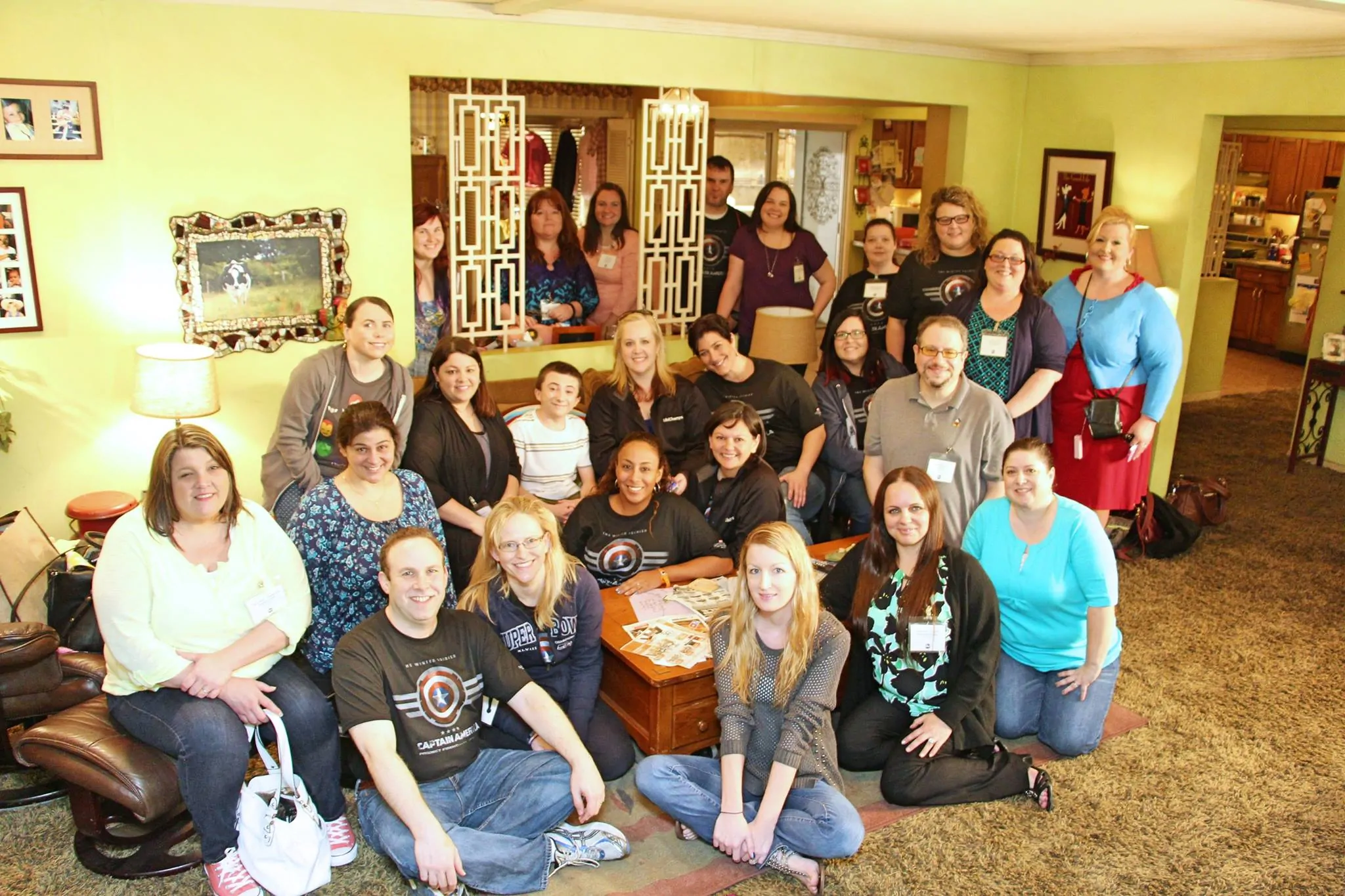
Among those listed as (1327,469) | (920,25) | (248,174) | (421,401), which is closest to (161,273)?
(248,174)

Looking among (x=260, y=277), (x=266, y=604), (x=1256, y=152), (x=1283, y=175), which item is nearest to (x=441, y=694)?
(x=266, y=604)

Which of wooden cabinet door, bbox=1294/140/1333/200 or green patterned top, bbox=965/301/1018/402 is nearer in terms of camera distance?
green patterned top, bbox=965/301/1018/402

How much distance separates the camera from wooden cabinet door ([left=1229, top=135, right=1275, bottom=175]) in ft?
38.0

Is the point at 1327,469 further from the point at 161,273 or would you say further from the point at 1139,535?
the point at 161,273

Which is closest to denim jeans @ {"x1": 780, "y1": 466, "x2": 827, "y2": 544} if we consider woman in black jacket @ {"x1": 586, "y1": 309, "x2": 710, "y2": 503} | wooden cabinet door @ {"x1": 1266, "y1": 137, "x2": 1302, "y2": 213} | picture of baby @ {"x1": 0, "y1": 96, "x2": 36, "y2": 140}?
woman in black jacket @ {"x1": 586, "y1": 309, "x2": 710, "y2": 503}

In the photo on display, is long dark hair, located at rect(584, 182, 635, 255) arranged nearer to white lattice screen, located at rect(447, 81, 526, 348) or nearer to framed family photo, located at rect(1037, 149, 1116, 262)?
white lattice screen, located at rect(447, 81, 526, 348)

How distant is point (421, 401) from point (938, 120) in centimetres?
398

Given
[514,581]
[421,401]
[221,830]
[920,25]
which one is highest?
[920,25]

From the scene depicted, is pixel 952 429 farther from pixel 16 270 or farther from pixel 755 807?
pixel 16 270

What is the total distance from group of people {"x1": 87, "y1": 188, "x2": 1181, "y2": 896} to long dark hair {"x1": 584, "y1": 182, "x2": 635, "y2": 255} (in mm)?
1452

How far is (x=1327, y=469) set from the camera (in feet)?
25.2

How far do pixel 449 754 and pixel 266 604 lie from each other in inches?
27.9

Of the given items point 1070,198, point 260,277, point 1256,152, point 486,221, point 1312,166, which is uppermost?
point 1256,152

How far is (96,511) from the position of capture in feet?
15.7
